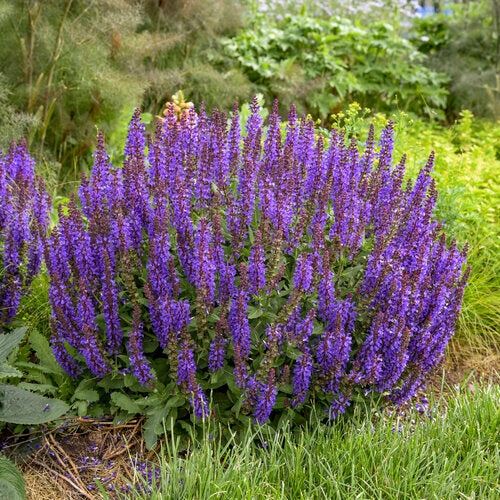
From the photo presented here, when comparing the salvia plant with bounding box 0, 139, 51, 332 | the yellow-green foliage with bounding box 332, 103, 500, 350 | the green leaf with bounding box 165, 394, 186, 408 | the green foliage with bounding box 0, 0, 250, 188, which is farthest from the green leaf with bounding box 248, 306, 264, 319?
the green foliage with bounding box 0, 0, 250, 188

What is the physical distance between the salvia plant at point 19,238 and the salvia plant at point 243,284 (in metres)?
0.42

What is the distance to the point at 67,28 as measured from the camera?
214 inches

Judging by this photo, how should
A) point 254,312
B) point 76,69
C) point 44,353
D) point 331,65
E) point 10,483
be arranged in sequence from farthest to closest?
1. point 331,65
2. point 76,69
3. point 44,353
4. point 254,312
5. point 10,483

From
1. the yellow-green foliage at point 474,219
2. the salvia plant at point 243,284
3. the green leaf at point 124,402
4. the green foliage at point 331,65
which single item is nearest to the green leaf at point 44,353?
the salvia plant at point 243,284

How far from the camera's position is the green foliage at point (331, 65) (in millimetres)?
8352

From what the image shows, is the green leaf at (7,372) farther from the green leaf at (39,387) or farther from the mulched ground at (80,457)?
the mulched ground at (80,457)

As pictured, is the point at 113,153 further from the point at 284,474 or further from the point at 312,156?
the point at 284,474

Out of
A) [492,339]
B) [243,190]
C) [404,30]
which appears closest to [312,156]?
[243,190]

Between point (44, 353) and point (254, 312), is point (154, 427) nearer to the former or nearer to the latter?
point (254, 312)

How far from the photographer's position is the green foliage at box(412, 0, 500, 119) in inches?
358

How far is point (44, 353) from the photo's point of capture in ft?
9.92

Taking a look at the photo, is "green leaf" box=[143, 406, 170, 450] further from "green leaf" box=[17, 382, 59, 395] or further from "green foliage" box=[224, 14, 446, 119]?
"green foliage" box=[224, 14, 446, 119]

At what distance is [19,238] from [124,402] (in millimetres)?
1153

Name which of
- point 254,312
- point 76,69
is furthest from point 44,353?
point 76,69
